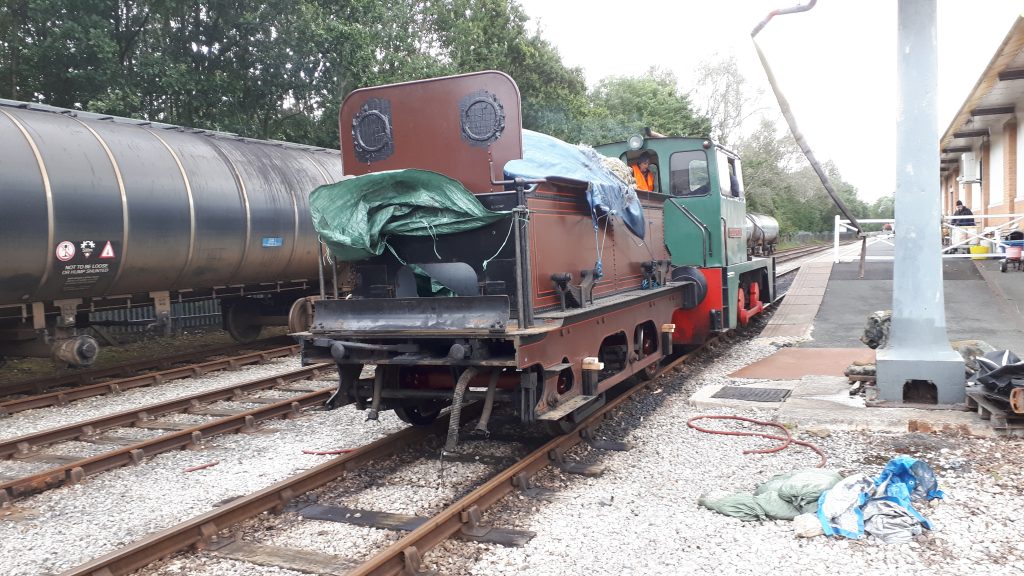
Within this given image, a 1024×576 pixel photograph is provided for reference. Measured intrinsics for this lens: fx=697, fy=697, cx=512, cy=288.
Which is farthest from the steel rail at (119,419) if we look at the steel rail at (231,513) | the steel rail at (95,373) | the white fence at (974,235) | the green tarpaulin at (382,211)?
the white fence at (974,235)

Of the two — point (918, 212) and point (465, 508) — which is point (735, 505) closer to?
point (465, 508)

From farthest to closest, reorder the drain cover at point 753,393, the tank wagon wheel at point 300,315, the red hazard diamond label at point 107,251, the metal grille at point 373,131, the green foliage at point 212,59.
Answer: the green foliage at point 212,59 → the tank wagon wheel at point 300,315 → the red hazard diamond label at point 107,251 → the drain cover at point 753,393 → the metal grille at point 373,131

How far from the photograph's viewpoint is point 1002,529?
13.6ft

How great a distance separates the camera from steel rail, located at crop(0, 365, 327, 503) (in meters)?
5.42

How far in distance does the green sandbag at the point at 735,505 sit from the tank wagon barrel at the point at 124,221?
310 inches

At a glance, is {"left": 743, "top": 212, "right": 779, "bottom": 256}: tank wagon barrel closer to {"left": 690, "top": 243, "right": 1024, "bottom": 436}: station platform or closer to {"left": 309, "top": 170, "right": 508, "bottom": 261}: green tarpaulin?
{"left": 690, "top": 243, "right": 1024, "bottom": 436}: station platform

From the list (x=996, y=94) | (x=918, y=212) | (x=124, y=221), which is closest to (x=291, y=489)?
(x=124, y=221)

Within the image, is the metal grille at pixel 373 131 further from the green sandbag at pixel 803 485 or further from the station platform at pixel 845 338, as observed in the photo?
the station platform at pixel 845 338

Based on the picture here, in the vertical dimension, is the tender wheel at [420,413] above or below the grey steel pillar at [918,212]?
below

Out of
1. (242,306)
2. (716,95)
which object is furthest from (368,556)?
(716,95)

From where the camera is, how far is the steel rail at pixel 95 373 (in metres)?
9.27

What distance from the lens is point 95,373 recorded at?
10070mm

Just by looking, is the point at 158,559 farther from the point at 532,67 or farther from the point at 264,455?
the point at 532,67

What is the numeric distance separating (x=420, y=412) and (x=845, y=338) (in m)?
7.56
